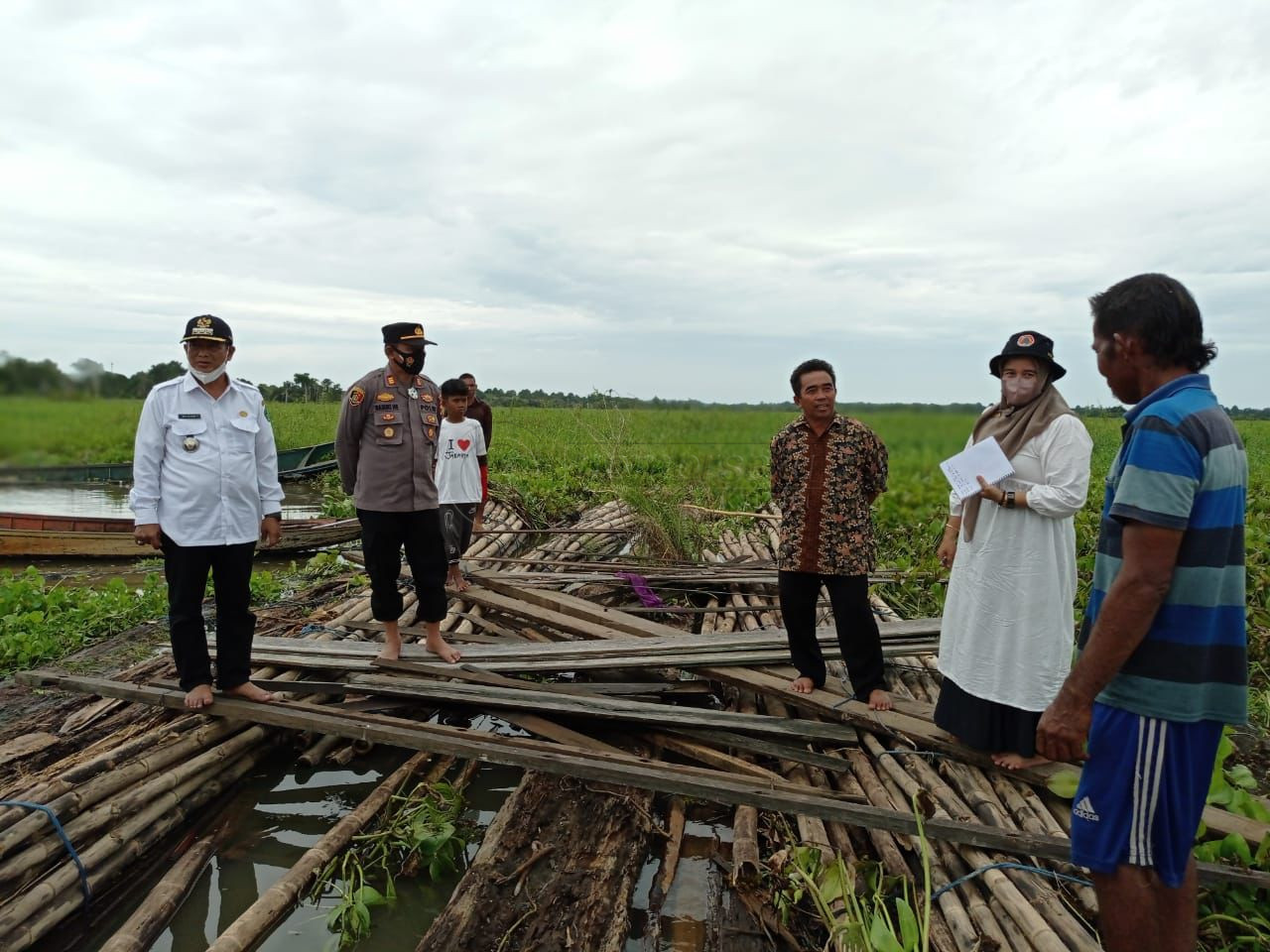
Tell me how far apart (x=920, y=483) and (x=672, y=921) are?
7150mm

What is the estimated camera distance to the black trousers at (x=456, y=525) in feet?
20.1

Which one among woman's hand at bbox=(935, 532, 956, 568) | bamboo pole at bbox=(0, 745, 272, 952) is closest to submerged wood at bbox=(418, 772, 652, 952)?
bamboo pole at bbox=(0, 745, 272, 952)

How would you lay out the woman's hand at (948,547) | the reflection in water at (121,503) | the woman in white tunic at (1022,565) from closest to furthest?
the woman in white tunic at (1022,565) < the woman's hand at (948,547) < the reflection in water at (121,503)

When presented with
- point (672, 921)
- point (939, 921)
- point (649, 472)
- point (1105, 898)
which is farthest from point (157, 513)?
point (649, 472)

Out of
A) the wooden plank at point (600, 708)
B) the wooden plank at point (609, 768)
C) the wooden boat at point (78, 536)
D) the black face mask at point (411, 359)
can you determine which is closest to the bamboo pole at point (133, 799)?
the wooden plank at point (609, 768)

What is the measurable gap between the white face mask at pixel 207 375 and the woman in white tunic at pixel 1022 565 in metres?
3.21

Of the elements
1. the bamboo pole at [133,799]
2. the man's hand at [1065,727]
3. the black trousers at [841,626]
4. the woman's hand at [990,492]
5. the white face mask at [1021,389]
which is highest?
the white face mask at [1021,389]

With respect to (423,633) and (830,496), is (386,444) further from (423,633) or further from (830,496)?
(830,496)

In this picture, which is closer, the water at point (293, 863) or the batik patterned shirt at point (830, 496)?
the water at point (293, 863)

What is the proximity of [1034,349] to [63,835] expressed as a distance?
393cm

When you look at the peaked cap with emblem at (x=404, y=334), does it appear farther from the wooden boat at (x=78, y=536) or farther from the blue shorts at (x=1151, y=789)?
the wooden boat at (x=78, y=536)

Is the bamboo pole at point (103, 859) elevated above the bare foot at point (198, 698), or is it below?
below

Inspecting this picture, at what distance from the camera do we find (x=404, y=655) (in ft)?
14.5

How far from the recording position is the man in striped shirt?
Answer: 1.89 metres
